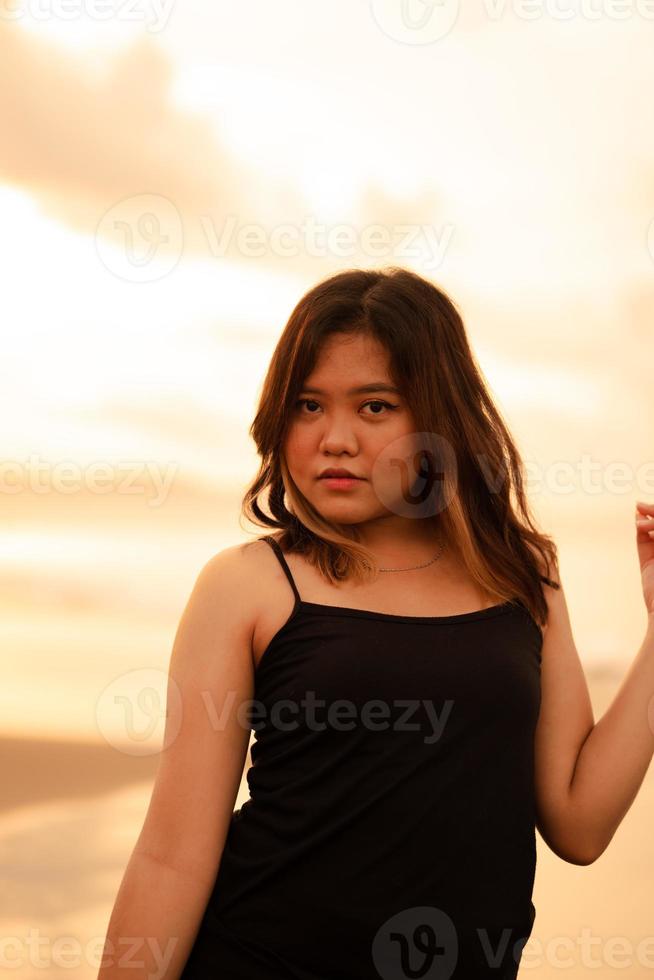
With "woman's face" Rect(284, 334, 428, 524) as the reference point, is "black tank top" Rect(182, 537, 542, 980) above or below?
below

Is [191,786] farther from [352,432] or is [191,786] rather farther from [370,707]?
[352,432]

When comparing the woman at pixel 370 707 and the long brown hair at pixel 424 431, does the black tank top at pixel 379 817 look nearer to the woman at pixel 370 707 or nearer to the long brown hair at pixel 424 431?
the woman at pixel 370 707

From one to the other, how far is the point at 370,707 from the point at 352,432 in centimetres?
32

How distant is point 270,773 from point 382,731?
0.48 ft

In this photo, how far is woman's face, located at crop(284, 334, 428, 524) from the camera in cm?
141

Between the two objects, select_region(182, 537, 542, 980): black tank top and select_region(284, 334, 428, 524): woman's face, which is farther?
select_region(284, 334, 428, 524): woman's face

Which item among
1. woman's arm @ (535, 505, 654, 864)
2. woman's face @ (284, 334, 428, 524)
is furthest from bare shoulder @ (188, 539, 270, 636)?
woman's arm @ (535, 505, 654, 864)

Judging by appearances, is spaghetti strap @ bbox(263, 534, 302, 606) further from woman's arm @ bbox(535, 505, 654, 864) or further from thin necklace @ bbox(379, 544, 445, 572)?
woman's arm @ bbox(535, 505, 654, 864)

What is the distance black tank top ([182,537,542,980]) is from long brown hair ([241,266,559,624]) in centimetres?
13

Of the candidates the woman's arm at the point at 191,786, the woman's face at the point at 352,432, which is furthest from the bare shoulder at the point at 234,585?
the woman's face at the point at 352,432

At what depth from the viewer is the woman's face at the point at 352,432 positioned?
1.41 m

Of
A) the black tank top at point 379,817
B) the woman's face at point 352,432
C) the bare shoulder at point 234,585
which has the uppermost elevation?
the woman's face at point 352,432

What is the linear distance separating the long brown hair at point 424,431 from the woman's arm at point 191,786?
133mm

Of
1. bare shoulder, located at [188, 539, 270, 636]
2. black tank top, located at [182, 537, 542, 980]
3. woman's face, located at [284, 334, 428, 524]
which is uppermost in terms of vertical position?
woman's face, located at [284, 334, 428, 524]
